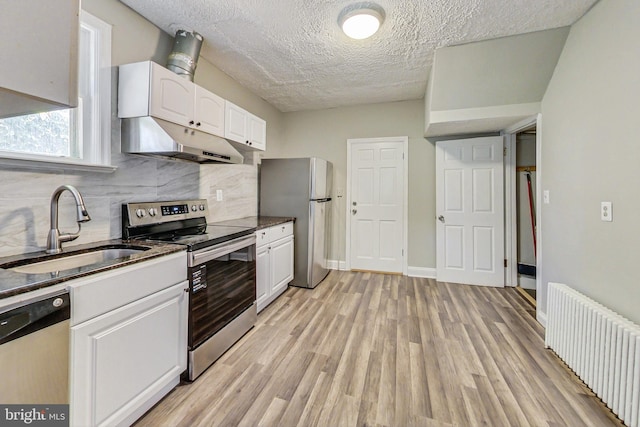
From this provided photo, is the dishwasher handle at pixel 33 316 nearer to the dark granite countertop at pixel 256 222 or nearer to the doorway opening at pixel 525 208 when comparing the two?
the dark granite countertop at pixel 256 222

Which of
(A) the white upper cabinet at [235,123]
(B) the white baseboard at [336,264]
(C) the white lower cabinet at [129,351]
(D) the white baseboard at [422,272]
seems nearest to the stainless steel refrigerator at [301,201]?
(B) the white baseboard at [336,264]

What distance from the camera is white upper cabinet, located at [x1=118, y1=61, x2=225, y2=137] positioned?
1812 mm

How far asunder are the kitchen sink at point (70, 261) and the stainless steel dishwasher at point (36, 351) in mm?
351

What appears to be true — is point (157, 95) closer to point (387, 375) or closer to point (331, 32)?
point (331, 32)

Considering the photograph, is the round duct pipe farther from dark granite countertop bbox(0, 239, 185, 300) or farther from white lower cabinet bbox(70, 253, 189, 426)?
white lower cabinet bbox(70, 253, 189, 426)

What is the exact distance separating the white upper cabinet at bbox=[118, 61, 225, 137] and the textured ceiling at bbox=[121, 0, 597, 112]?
20.6 inches

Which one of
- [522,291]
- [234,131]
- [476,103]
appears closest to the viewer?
[234,131]

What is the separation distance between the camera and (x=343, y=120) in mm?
4305

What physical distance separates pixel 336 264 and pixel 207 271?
2769 millimetres

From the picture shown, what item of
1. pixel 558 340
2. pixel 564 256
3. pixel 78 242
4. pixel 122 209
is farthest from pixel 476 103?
pixel 78 242

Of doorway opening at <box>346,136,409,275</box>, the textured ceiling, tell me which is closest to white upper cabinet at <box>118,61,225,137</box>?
the textured ceiling

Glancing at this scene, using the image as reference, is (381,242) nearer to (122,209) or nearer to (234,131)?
(234,131)

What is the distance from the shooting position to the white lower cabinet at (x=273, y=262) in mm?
2707

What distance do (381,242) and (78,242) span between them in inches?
137
